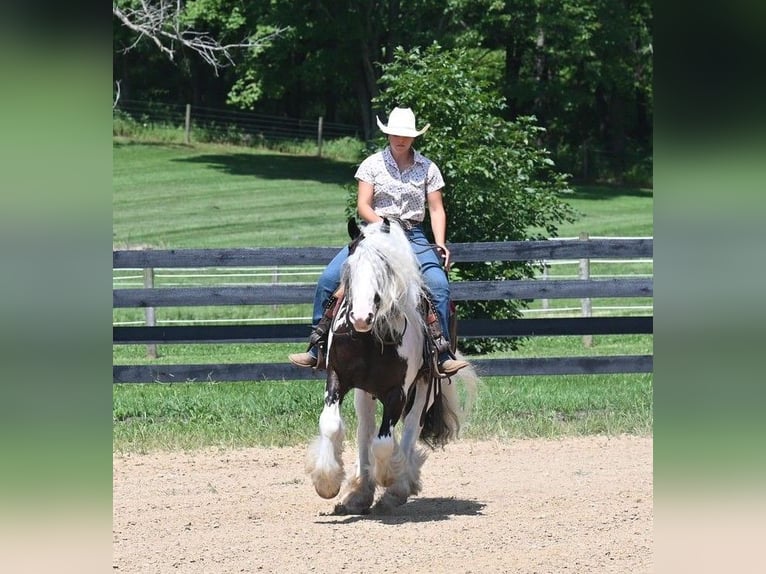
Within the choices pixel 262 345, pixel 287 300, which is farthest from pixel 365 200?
pixel 262 345

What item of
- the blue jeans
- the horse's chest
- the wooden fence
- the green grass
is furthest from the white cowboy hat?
the wooden fence

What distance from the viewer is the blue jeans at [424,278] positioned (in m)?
6.78

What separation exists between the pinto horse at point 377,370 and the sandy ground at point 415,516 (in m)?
0.25

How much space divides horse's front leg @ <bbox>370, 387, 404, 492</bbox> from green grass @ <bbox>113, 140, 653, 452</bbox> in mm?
2838

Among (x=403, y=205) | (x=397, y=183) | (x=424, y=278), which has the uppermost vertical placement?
(x=397, y=183)

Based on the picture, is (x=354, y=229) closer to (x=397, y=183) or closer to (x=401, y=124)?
(x=397, y=183)

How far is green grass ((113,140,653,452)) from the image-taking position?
387 inches

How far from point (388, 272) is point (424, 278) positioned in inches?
33.0

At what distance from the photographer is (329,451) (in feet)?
21.0

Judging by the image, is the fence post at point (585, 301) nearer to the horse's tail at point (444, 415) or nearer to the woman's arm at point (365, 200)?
the horse's tail at point (444, 415)

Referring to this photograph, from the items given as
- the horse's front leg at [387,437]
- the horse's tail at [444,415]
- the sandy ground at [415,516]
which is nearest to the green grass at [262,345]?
the sandy ground at [415,516]

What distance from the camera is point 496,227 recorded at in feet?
43.7

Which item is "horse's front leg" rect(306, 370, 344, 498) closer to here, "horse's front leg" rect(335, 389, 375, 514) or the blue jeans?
"horse's front leg" rect(335, 389, 375, 514)
